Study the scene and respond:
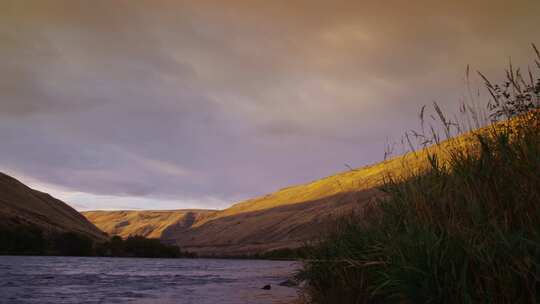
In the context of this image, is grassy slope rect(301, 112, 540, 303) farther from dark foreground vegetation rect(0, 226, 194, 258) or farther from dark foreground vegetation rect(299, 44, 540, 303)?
dark foreground vegetation rect(0, 226, 194, 258)

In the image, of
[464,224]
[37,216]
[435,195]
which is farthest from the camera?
[37,216]

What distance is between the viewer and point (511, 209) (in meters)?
5.00

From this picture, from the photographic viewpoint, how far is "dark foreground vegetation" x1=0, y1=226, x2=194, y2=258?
88250mm

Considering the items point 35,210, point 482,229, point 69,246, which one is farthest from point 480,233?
point 35,210

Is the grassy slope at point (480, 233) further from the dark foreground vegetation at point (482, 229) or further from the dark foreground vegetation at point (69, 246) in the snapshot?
the dark foreground vegetation at point (69, 246)

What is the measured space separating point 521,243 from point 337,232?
19.1 ft

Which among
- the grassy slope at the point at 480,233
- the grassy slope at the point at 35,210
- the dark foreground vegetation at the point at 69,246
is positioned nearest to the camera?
the grassy slope at the point at 480,233

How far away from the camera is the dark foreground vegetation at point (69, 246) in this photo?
3474 inches

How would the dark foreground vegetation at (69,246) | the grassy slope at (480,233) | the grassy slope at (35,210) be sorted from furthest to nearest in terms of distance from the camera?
the grassy slope at (35,210), the dark foreground vegetation at (69,246), the grassy slope at (480,233)

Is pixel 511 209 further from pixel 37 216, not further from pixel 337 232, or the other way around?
pixel 37 216

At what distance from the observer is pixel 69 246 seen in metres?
97.6

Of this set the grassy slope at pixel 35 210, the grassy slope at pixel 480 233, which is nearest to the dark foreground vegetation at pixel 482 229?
the grassy slope at pixel 480 233

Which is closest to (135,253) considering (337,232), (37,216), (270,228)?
(37,216)

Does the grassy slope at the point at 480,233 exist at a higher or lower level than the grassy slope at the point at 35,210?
lower
